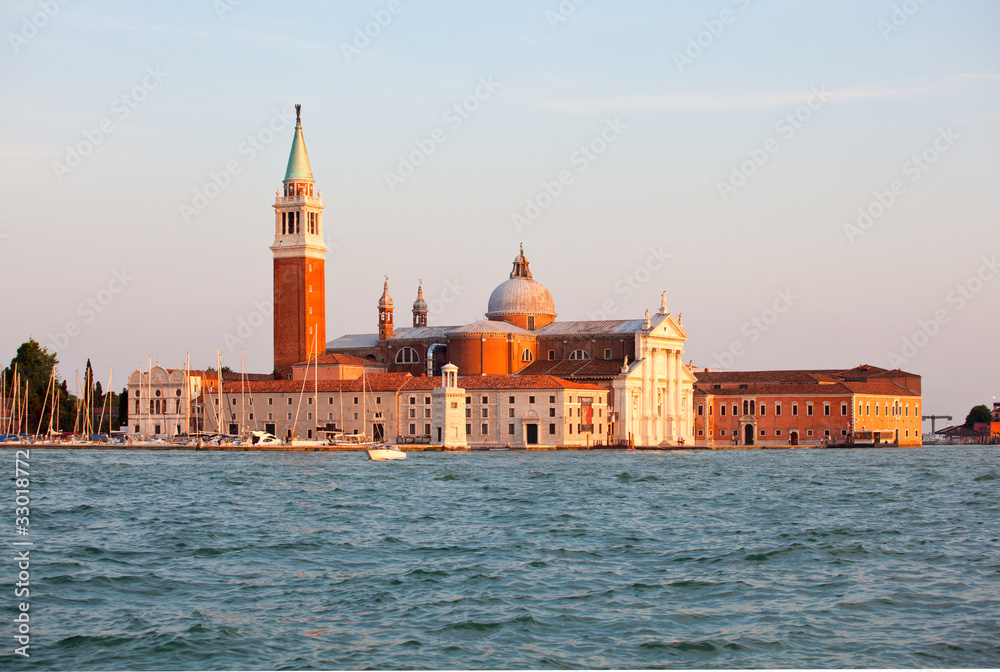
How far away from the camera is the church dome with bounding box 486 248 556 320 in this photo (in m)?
65.5

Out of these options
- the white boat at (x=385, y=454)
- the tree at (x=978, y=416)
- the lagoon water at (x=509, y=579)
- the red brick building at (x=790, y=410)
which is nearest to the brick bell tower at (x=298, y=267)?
the white boat at (x=385, y=454)

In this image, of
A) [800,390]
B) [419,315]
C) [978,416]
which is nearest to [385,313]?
[419,315]

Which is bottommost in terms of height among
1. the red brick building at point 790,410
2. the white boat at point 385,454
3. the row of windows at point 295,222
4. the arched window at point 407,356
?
the white boat at point 385,454

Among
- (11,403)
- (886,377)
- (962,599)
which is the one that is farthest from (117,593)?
(886,377)

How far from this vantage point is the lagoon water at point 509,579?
1025 centimetres

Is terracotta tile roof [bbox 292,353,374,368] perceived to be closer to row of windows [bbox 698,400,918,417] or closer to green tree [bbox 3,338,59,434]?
green tree [bbox 3,338,59,434]

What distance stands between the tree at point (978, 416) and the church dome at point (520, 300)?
4633 centimetres

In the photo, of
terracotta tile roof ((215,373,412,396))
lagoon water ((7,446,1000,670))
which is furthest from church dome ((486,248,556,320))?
lagoon water ((7,446,1000,670))

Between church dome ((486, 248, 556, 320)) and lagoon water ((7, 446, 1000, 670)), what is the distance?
3884cm

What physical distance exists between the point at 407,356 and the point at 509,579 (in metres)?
53.2

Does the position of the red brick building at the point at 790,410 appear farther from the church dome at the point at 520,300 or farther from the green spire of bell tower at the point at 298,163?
the green spire of bell tower at the point at 298,163

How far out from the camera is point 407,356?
66.6m

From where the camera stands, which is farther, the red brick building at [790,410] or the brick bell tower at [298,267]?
the red brick building at [790,410]

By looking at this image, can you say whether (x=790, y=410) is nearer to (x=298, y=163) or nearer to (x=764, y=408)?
(x=764, y=408)
